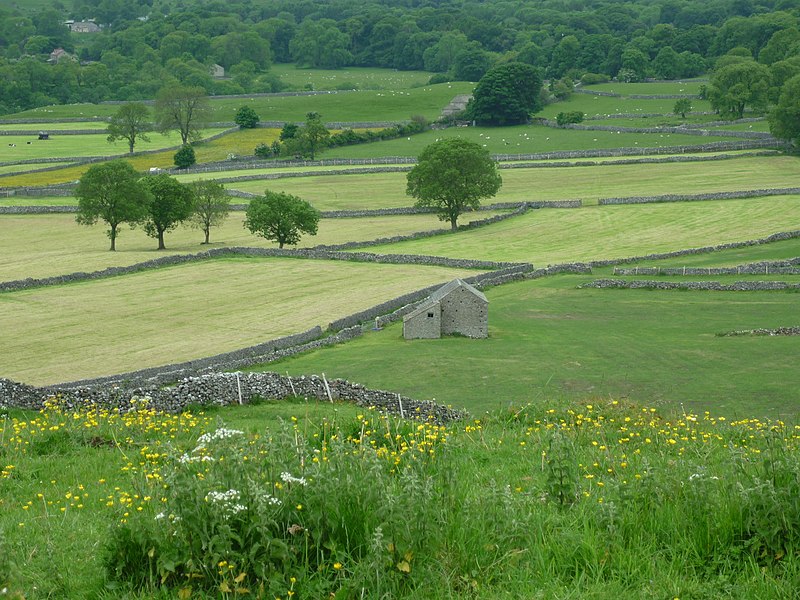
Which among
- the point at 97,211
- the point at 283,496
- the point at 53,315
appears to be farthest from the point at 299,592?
the point at 97,211

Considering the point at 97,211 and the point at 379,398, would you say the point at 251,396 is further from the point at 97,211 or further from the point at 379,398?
the point at 97,211

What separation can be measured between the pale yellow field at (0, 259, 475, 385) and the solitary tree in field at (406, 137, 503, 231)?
21.2 metres

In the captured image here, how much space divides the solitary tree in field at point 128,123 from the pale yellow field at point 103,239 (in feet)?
161

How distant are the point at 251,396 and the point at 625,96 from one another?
159492 millimetres

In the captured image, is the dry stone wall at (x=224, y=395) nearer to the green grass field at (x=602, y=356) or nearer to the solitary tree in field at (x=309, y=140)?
the green grass field at (x=602, y=356)

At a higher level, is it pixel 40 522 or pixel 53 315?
pixel 40 522

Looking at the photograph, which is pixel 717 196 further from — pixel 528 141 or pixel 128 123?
pixel 128 123

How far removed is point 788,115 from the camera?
11700 cm

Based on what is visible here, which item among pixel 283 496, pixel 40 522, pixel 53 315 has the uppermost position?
pixel 283 496

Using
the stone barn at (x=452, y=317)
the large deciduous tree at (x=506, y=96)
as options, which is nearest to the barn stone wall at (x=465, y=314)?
the stone barn at (x=452, y=317)

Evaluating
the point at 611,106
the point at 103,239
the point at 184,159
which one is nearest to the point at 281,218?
the point at 103,239

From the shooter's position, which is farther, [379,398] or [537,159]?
[537,159]

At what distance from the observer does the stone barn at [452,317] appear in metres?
46.8

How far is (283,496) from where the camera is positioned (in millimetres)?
9789
